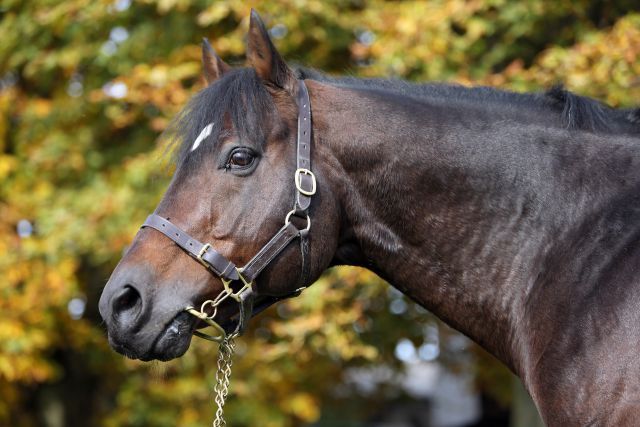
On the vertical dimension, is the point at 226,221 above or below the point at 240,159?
below

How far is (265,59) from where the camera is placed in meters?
3.27

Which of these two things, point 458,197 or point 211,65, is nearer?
point 458,197

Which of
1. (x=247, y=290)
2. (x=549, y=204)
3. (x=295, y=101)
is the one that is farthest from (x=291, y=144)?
(x=549, y=204)

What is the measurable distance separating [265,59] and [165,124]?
465 centimetres

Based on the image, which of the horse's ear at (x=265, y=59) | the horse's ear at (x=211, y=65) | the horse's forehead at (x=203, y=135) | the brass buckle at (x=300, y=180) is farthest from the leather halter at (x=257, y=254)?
the horse's ear at (x=211, y=65)

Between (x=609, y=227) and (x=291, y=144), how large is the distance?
122cm

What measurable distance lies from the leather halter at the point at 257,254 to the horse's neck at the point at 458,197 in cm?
10

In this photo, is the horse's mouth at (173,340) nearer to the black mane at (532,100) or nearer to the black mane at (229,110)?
the black mane at (229,110)

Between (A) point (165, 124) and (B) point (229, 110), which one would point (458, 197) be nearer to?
(B) point (229, 110)

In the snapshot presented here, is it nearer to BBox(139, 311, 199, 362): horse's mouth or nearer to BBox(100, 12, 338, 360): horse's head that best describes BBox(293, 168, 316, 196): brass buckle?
BBox(100, 12, 338, 360): horse's head

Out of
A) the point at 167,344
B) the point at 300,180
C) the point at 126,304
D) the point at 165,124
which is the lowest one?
the point at 165,124

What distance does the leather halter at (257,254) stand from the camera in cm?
305

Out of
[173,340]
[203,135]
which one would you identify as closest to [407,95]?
[203,135]

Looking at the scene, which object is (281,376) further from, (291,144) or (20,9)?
(291,144)
